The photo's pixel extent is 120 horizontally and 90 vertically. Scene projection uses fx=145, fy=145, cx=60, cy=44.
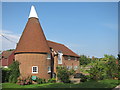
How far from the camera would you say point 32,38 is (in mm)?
25094

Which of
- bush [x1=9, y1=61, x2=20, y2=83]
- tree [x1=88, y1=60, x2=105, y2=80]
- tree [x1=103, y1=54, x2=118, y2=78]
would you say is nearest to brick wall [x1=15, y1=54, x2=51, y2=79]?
bush [x1=9, y1=61, x2=20, y2=83]

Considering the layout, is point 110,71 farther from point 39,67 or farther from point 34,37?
point 34,37

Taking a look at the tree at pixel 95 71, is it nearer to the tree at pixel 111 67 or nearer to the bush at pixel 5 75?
the tree at pixel 111 67

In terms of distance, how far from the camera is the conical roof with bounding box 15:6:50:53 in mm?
24641

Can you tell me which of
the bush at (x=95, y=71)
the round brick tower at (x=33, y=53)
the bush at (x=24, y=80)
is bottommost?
the bush at (x=24, y=80)

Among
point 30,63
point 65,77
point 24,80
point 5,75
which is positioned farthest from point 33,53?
point 5,75

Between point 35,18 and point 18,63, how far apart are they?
343 inches

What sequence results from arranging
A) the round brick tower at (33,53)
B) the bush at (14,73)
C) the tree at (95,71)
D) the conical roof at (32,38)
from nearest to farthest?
the bush at (14,73), the round brick tower at (33,53), the conical roof at (32,38), the tree at (95,71)

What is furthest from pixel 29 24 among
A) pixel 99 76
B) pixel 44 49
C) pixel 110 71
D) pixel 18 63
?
pixel 110 71

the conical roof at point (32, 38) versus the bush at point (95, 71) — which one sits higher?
the conical roof at point (32, 38)

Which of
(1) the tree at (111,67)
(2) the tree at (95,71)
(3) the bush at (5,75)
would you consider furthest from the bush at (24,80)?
(1) the tree at (111,67)

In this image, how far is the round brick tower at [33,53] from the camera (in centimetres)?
2405

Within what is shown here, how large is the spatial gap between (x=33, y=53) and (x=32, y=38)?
8.86ft

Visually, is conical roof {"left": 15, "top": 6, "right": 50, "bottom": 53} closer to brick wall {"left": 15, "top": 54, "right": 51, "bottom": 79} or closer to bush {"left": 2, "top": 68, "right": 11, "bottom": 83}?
brick wall {"left": 15, "top": 54, "right": 51, "bottom": 79}
